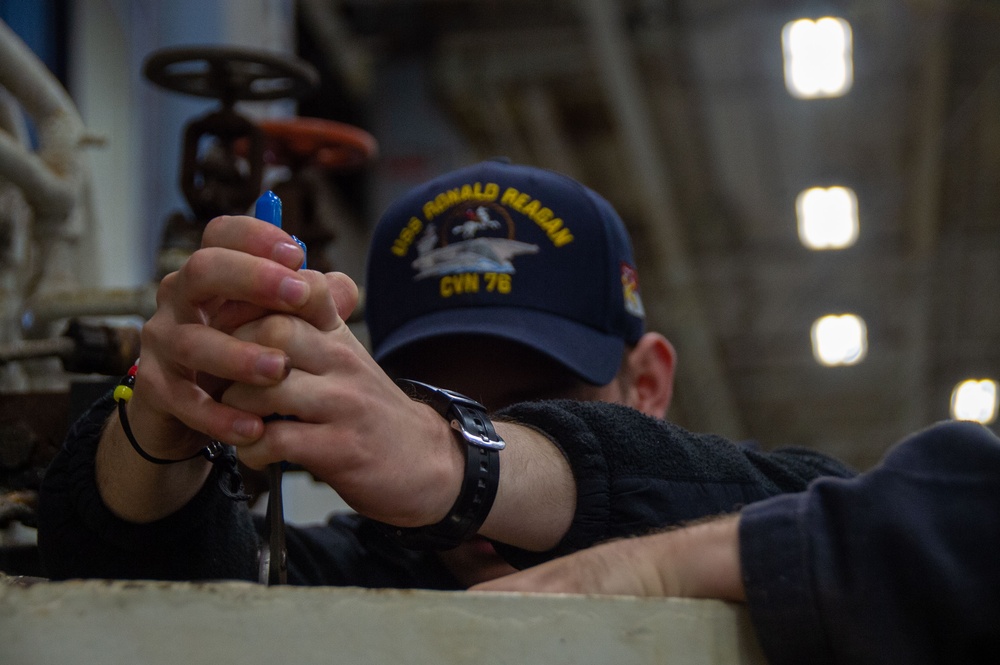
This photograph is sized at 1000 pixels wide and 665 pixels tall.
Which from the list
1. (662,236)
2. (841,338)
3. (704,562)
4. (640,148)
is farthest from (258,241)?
(841,338)

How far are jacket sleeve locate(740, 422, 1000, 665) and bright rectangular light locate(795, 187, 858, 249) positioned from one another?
436 cm

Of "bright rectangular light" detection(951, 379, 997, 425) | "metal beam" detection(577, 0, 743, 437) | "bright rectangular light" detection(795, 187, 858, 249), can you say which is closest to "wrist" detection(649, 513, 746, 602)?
"metal beam" detection(577, 0, 743, 437)

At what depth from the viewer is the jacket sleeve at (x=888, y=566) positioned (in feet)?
1.57

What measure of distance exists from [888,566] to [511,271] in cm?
53

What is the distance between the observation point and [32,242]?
50.5 inches

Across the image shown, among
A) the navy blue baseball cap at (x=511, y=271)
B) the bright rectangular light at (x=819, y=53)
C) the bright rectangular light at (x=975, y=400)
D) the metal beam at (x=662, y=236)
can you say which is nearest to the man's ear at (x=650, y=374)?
the navy blue baseball cap at (x=511, y=271)

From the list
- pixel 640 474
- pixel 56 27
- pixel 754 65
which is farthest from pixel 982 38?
pixel 640 474

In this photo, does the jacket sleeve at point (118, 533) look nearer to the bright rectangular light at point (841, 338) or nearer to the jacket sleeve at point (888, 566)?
the jacket sleeve at point (888, 566)

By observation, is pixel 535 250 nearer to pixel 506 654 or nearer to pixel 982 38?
pixel 506 654

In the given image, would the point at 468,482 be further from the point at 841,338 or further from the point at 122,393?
the point at 841,338

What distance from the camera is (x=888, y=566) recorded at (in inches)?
19.3

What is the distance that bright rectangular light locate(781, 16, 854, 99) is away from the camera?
373cm

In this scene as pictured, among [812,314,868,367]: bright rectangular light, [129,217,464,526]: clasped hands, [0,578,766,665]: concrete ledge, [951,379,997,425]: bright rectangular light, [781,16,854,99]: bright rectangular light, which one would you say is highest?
[781,16,854,99]: bright rectangular light

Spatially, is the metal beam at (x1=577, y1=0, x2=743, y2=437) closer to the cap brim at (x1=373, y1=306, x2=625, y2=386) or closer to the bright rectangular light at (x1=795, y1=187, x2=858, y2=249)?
the bright rectangular light at (x1=795, y1=187, x2=858, y2=249)
